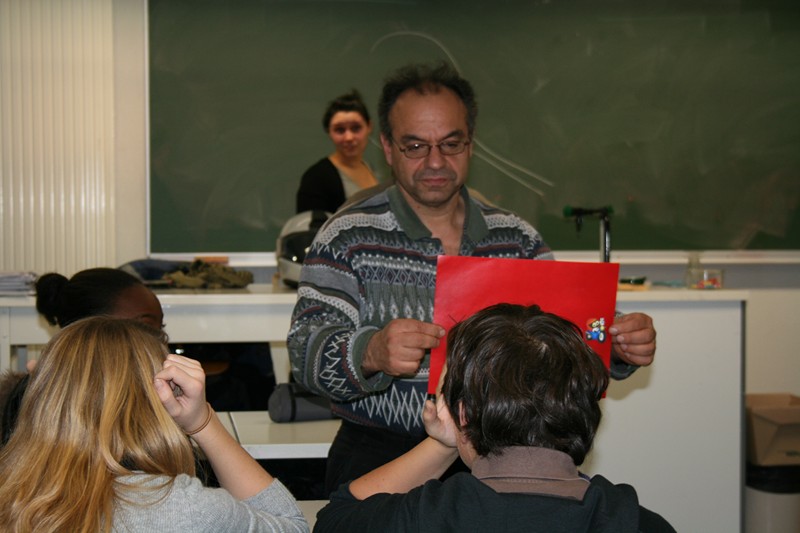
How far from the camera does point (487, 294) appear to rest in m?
1.67

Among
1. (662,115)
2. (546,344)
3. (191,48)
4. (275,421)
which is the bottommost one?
(275,421)

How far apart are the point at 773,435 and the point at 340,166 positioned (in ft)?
7.76

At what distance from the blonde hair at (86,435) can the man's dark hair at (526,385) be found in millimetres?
423

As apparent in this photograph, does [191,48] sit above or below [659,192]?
above

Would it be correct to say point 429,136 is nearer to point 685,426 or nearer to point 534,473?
point 534,473

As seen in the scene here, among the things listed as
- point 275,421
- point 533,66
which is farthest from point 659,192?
point 275,421

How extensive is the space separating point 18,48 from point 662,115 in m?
3.84

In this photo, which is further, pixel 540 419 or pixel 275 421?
pixel 275 421

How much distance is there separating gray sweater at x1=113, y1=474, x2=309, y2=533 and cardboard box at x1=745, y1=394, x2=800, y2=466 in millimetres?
2868

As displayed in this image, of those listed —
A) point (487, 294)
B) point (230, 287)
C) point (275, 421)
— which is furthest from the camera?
point (230, 287)

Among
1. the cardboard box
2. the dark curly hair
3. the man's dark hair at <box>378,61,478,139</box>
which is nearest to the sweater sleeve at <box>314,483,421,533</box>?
the man's dark hair at <box>378,61,478,139</box>

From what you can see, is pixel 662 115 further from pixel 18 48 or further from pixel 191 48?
pixel 18 48

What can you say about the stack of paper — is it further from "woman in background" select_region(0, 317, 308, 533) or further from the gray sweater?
the gray sweater

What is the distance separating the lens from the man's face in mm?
1852
